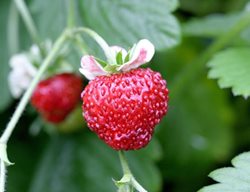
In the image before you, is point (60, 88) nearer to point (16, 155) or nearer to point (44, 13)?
point (44, 13)

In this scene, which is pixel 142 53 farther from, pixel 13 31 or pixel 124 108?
pixel 13 31

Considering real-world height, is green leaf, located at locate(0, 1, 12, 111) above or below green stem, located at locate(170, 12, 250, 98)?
above

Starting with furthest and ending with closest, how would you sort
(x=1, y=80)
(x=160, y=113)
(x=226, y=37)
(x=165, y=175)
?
1. (x=165, y=175)
2. (x=1, y=80)
3. (x=226, y=37)
4. (x=160, y=113)

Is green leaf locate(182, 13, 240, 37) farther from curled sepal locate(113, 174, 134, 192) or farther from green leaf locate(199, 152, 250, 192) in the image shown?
curled sepal locate(113, 174, 134, 192)

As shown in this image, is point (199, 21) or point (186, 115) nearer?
point (199, 21)

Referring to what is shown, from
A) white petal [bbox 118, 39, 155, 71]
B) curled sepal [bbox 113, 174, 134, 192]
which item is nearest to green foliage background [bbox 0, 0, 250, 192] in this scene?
white petal [bbox 118, 39, 155, 71]

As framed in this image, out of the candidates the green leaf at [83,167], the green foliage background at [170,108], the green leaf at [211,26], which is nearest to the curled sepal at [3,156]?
the green foliage background at [170,108]

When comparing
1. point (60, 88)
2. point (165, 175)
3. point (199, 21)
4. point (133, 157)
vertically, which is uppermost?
point (60, 88)

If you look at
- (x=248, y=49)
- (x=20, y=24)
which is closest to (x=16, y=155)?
(x=20, y=24)
